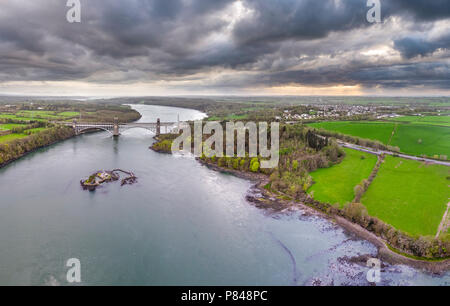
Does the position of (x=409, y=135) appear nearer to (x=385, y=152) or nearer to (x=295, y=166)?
(x=385, y=152)

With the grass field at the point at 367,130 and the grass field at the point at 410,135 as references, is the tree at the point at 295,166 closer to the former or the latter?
the grass field at the point at 410,135

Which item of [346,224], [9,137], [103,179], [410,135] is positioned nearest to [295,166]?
[346,224]

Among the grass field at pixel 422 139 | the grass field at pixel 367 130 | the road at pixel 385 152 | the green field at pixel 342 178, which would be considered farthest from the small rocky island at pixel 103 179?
the grass field at pixel 367 130

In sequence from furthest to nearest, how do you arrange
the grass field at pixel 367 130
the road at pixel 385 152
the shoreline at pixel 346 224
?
the grass field at pixel 367 130, the road at pixel 385 152, the shoreline at pixel 346 224

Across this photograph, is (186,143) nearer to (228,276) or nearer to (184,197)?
(184,197)

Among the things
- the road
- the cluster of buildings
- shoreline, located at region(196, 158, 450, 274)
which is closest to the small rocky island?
shoreline, located at region(196, 158, 450, 274)

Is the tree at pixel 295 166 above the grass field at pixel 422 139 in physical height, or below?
below

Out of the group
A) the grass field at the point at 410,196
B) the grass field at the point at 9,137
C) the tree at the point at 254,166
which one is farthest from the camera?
the grass field at the point at 9,137
